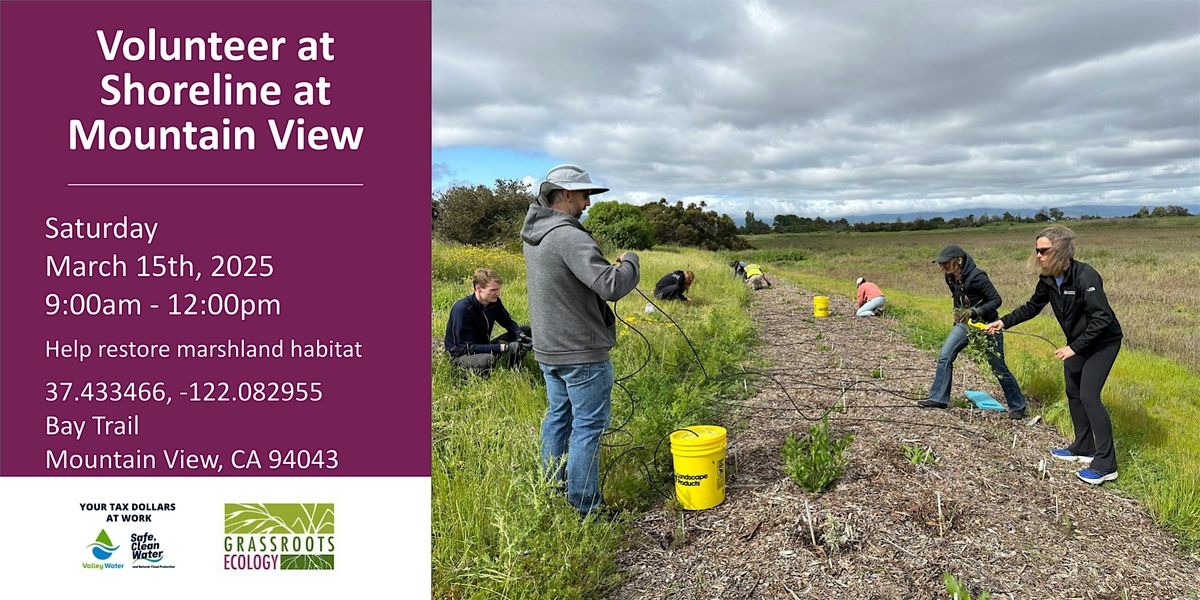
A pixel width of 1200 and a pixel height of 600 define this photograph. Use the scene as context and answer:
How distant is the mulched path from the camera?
3566mm

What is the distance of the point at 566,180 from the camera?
3.70m

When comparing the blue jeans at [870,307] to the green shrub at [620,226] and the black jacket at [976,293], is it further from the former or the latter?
the green shrub at [620,226]

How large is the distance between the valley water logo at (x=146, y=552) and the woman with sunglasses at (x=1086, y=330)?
5.32 meters

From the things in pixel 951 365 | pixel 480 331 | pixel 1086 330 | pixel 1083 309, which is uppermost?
pixel 1083 309

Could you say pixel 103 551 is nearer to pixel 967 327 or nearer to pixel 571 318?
pixel 571 318

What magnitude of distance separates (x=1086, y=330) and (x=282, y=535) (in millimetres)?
5000

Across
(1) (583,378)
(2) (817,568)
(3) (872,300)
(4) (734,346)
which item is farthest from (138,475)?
(3) (872,300)

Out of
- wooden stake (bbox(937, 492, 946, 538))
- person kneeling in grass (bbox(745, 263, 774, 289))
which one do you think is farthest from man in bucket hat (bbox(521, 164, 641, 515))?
person kneeling in grass (bbox(745, 263, 774, 289))

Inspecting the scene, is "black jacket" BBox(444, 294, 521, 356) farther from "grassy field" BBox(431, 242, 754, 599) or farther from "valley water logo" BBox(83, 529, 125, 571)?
"valley water logo" BBox(83, 529, 125, 571)

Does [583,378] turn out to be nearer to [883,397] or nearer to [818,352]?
[883,397]

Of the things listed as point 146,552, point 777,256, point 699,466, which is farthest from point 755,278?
point 777,256

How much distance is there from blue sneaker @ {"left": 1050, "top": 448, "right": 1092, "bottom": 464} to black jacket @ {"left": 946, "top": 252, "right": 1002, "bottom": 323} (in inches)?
50.1

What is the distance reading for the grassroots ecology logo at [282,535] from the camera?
3.34m

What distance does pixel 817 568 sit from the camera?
366 cm
